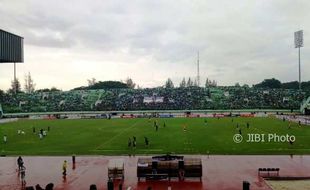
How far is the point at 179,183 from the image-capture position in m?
28.4

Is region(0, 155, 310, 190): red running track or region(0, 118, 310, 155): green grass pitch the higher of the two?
region(0, 118, 310, 155): green grass pitch

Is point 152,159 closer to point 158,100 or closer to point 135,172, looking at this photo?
point 135,172

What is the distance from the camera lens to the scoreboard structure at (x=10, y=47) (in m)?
18.0

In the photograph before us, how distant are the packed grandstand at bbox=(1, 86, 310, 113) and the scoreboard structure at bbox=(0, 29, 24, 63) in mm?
99036

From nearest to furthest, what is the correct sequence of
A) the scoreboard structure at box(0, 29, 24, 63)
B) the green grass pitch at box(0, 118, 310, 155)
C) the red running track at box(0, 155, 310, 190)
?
the scoreboard structure at box(0, 29, 24, 63) → the red running track at box(0, 155, 310, 190) → the green grass pitch at box(0, 118, 310, 155)

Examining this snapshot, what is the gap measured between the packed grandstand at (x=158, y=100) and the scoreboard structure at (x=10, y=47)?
99.0 metres

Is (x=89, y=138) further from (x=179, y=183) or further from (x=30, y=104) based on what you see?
(x=30, y=104)

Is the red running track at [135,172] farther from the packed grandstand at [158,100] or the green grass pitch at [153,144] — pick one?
the packed grandstand at [158,100]

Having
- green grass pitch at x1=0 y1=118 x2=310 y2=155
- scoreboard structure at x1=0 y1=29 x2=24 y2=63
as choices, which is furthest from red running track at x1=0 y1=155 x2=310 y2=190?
scoreboard structure at x1=0 y1=29 x2=24 y2=63

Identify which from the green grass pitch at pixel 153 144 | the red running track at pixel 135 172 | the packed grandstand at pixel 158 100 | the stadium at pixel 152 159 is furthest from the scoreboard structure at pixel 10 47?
the packed grandstand at pixel 158 100

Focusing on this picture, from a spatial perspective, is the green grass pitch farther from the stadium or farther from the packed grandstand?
the packed grandstand

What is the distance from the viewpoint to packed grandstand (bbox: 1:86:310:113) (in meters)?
119

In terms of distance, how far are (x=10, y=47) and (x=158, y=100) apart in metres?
106

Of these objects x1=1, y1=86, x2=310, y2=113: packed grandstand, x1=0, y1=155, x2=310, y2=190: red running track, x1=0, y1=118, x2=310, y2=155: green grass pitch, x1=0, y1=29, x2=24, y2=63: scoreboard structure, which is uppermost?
x1=0, y1=29, x2=24, y2=63: scoreboard structure
